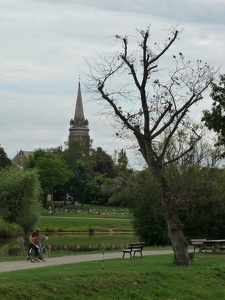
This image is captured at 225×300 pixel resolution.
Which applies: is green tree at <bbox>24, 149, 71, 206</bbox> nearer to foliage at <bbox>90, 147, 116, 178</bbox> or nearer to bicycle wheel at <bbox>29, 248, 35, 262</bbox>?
foliage at <bbox>90, 147, 116, 178</bbox>

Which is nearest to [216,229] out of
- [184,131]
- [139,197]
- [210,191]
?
[210,191]

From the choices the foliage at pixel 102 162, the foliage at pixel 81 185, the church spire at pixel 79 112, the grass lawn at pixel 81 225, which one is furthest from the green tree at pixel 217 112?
the church spire at pixel 79 112

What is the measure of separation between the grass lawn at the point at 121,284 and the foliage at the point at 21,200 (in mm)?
35287

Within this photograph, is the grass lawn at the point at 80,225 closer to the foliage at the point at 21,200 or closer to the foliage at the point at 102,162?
the foliage at the point at 21,200

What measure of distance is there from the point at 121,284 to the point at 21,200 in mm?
39953

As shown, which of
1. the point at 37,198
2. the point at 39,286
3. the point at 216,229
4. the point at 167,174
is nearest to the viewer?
the point at 39,286

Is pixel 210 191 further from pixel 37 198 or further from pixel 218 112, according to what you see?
pixel 37 198

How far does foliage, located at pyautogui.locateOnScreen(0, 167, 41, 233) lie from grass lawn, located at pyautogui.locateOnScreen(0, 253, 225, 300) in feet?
116

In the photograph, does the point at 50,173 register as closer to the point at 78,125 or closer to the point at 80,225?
the point at 80,225

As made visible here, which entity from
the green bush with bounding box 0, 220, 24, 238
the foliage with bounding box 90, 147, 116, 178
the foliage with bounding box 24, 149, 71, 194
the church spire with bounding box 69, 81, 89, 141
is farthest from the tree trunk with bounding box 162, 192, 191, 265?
the church spire with bounding box 69, 81, 89, 141

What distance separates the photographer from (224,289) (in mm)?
17453

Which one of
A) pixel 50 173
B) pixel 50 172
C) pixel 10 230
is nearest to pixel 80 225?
pixel 10 230

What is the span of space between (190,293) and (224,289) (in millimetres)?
1796

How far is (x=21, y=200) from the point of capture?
5391 cm
